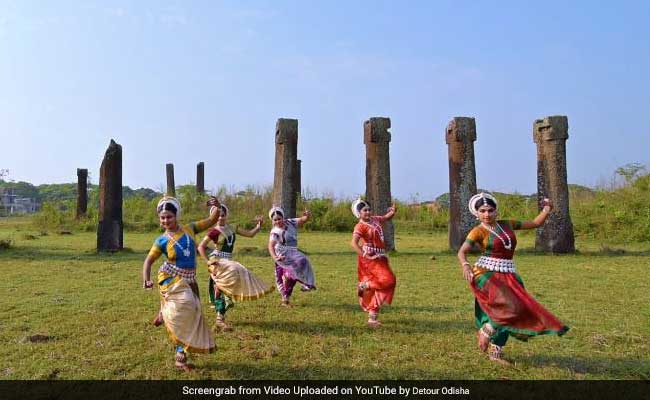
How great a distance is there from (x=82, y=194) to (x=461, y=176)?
17.1 metres

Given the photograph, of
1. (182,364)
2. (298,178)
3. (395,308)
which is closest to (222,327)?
(182,364)

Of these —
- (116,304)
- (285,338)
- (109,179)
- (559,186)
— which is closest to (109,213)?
(109,179)

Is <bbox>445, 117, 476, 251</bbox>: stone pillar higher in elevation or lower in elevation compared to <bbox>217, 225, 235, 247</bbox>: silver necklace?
higher

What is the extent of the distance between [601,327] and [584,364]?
1.55 meters

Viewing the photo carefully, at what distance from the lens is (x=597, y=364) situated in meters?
4.89

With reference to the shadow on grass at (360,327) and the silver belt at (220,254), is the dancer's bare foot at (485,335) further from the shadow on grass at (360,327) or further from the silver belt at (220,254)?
the silver belt at (220,254)

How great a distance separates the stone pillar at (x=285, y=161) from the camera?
14188mm

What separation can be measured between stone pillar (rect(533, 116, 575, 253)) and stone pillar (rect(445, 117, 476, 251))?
1720 millimetres

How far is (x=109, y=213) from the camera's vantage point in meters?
14.1

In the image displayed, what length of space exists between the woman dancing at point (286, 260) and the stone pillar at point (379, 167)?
21.8ft

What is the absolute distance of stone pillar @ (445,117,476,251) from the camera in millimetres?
13750

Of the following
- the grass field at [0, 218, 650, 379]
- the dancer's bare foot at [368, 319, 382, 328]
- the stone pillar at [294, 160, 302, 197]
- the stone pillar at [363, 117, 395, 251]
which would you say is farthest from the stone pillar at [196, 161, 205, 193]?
the dancer's bare foot at [368, 319, 382, 328]

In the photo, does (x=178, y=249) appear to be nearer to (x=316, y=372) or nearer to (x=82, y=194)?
(x=316, y=372)

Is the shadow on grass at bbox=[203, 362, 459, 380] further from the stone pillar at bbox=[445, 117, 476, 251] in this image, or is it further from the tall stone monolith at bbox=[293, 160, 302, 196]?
the tall stone monolith at bbox=[293, 160, 302, 196]
